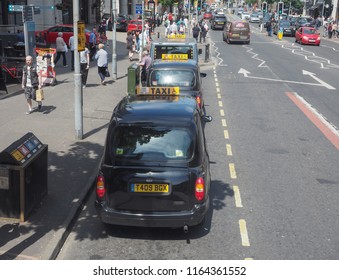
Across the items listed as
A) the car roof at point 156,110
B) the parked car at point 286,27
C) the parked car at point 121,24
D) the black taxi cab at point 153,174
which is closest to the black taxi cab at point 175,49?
the car roof at point 156,110

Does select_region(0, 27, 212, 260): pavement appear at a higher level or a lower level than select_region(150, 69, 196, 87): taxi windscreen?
lower

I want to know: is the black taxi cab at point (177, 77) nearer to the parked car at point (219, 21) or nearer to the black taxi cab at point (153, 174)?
the black taxi cab at point (153, 174)

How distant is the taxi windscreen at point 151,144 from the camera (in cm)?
668

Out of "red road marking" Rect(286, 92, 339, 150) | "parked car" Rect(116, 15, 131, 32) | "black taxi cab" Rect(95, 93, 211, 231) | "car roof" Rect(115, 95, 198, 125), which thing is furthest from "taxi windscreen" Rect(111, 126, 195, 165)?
"parked car" Rect(116, 15, 131, 32)

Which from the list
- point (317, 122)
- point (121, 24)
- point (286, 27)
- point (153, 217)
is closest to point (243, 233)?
point (153, 217)

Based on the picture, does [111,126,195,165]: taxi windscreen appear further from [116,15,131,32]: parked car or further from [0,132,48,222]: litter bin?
[116,15,131,32]: parked car

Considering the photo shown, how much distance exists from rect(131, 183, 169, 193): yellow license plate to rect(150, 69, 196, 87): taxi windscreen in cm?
687

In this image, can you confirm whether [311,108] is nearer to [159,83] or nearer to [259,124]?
[259,124]

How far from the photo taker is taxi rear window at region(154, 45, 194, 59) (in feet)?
62.6

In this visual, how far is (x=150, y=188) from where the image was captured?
6508mm

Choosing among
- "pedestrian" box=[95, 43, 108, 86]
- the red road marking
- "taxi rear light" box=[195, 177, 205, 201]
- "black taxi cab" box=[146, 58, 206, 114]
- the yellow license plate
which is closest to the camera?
the yellow license plate

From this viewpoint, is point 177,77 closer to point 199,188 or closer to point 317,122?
point 317,122

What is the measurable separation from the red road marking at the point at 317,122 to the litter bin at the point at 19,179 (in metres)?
7.97

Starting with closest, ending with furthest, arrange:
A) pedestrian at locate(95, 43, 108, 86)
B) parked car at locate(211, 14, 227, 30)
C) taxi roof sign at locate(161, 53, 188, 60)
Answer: taxi roof sign at locate(161, 53, 188, 60) → pedestrian at locate(95, 43, 108, 86) → parked car at locate(211, 14, 227, 30)
